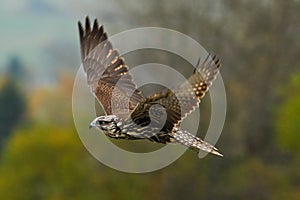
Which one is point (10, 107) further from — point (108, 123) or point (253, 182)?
point (108, 123)

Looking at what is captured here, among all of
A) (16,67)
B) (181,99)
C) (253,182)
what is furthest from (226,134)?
(16,67)

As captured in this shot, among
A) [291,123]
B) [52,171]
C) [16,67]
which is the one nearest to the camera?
[291,123]

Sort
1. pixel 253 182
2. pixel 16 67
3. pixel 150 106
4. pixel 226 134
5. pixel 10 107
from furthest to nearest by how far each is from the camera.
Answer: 1. pixel 16 67
2. pixel 10 107
3. pixel 253 182
4. pixel 226 134
5. pixel 150 106

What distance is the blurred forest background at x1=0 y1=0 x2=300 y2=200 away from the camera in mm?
31375

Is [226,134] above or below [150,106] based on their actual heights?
above

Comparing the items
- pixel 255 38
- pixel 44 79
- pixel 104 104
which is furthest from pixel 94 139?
pixel 44 79

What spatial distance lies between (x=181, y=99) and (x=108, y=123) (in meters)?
0.93

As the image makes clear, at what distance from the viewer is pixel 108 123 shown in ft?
30.7

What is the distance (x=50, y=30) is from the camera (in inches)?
3558

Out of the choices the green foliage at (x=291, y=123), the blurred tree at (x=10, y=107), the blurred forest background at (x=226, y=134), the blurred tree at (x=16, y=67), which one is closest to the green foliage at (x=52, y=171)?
the blurred forest background at (x=226, y=134)

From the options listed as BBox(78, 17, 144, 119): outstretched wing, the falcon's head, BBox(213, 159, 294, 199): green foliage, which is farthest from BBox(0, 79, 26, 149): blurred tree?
the falcon's head

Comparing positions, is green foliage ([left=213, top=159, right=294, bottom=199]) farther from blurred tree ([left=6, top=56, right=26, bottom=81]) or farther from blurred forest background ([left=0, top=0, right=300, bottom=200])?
blurred tree ([left=6, top=56, right=26, bottom=81])

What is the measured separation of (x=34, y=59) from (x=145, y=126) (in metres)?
78.1

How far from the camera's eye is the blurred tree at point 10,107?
52237mm
